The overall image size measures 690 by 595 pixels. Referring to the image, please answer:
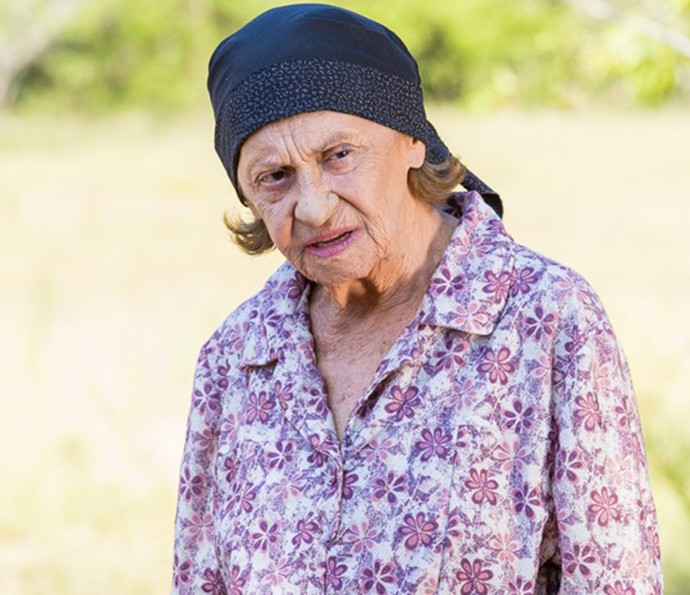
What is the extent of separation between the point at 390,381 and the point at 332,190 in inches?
12.0

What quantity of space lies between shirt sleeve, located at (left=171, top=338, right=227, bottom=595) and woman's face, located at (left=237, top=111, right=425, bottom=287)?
1.13 feet

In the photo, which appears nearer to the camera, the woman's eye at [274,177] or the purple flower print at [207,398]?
the woman's eye at [274,177]

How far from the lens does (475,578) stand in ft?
6.54

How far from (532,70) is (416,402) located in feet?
95.7

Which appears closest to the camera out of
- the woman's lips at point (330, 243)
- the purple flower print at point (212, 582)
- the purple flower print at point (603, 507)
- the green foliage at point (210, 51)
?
the purple flower print at point (603, 507)

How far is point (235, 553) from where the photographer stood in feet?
7.29

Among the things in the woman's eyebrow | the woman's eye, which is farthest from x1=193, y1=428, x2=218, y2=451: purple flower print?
the woman's eyebrow

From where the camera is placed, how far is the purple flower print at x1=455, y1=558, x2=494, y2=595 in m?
1.99

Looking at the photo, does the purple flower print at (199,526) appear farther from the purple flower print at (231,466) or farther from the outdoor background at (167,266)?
the outdoor background at (167,266)

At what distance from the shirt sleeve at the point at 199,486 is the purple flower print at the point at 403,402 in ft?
1.41

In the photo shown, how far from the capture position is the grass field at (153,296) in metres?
6.64

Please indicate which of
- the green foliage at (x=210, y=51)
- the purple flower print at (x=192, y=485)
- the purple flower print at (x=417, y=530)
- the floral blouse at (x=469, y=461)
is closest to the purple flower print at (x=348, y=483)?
the floral blouse at (x=469, y=461)

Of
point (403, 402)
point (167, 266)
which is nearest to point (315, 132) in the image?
point (403, 402)

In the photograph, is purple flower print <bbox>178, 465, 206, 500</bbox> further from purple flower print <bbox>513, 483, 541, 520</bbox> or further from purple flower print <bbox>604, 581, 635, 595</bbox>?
purple flower print <bbox>604, 581, 635, 595</bbox>
